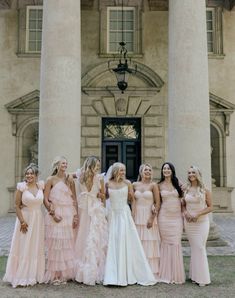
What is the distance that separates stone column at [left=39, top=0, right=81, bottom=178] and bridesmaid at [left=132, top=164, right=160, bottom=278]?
11.4 feet

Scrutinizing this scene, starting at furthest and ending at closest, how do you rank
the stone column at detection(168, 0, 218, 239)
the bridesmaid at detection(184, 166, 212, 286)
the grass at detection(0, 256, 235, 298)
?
the stone column at detection(168, 0, 218, 239) < the bridesmaid at detection(184, 166, 212, 286) < the grass at detection(0, 256, 235, 298)

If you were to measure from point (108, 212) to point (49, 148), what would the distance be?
11.6 feet

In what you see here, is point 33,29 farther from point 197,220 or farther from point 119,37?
point 197,220

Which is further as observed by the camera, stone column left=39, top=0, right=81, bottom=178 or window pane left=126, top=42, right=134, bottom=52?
window pane left=126, top=42, right=134, bottom=52

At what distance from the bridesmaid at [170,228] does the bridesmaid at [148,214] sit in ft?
0.32

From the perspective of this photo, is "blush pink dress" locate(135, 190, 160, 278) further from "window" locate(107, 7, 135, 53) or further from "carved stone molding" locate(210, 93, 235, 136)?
"window" locate(107, 7, 135, 53)

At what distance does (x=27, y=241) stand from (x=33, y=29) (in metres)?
11.8

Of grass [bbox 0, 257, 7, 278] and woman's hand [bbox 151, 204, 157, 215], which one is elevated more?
woman's hand [bbox 151, 204, 157, 215]

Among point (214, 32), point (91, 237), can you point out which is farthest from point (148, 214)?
point (214, 32)

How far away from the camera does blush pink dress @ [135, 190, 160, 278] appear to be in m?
6.69

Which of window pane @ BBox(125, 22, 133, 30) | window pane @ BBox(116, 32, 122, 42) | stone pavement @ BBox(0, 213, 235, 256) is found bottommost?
stone pavement @ BBox(0, 213, 235, 256)

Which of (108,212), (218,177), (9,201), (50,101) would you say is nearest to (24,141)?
(9,201)

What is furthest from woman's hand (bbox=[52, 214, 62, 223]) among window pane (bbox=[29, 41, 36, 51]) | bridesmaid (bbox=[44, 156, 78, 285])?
window pane (bbox=[29, 41, 36, 51])

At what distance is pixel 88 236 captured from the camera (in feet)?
21.5
